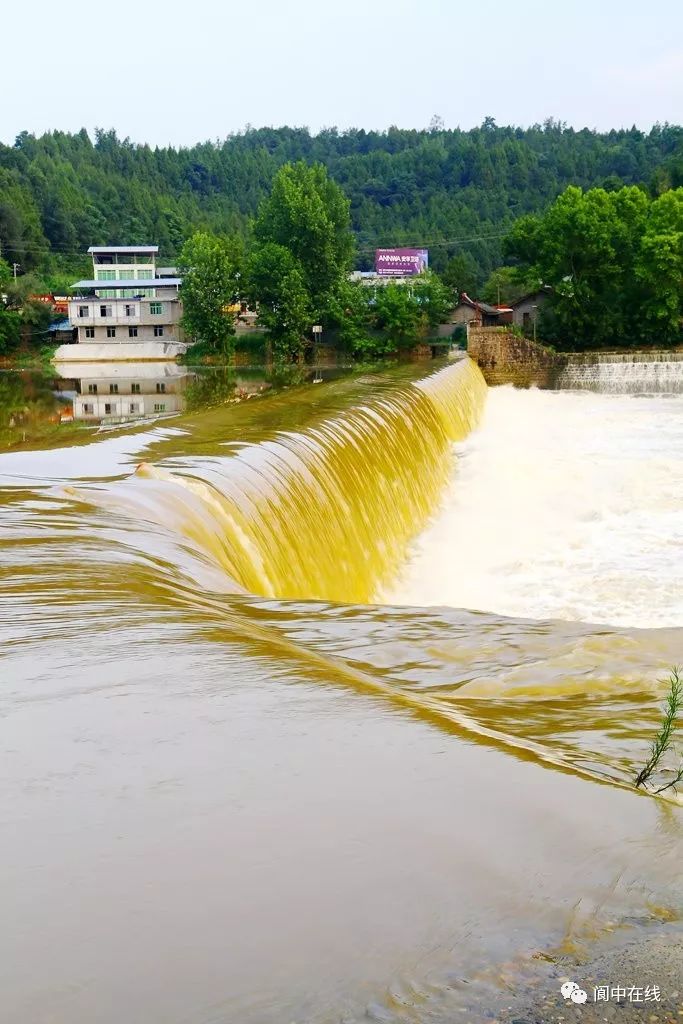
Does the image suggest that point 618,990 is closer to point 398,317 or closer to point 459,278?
point 398,317

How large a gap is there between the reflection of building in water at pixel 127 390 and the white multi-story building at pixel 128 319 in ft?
9.06

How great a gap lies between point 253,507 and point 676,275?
138 feet

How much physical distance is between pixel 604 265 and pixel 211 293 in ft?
71.7

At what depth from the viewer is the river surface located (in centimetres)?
238

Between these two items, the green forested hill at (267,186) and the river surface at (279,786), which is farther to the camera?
the green forested hill at (267,186)

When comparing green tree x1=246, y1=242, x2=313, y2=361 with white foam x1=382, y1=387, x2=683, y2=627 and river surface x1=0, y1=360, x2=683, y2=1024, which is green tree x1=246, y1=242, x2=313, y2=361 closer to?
white foam x1=382, y1=387, x2=683, y2=627

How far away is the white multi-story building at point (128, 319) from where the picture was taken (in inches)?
2608

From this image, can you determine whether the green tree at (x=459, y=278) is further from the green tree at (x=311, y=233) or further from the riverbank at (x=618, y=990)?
the riverbank at (x=618, y=990)

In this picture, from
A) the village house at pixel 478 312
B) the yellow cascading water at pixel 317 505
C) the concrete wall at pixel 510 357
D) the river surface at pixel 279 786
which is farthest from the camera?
the village house at pixel 478 312

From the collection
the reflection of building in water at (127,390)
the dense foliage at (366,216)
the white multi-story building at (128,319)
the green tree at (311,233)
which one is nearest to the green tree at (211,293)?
the dense foliage at (366,216)

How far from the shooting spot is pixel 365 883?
2725mm

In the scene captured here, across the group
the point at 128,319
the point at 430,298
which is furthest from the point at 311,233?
the point at 128,319
